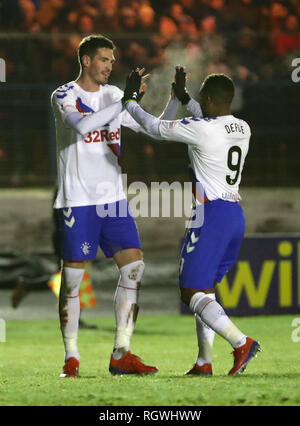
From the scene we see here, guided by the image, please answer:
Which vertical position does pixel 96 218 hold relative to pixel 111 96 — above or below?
below

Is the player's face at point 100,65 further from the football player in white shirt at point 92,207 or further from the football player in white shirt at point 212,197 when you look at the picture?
the football player in white shirt at point 212,197

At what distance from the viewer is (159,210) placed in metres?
11.4

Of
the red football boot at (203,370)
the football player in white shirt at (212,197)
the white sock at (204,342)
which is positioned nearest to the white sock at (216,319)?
the football player in white shirt at (212,197)

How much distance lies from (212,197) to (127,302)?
0.88 m

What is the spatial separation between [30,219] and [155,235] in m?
1.52

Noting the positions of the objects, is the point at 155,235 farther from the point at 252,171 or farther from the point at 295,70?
the point at 295,70

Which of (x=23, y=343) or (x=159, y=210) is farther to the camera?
(x=159, y=210)

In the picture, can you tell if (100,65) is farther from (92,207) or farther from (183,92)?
(92,207)

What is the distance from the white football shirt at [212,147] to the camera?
539 centimetres

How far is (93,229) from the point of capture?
5695mm
